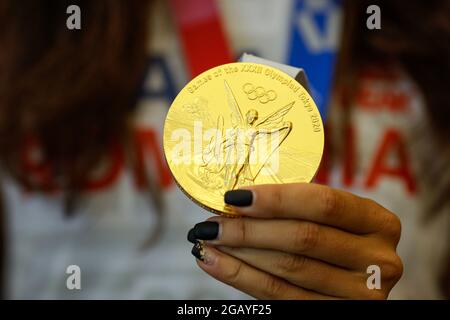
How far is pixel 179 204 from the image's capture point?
3.28 feet

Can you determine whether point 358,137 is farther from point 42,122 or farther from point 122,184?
point 42,122

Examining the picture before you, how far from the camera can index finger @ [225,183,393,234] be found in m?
0.55

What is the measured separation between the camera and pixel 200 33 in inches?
39.9

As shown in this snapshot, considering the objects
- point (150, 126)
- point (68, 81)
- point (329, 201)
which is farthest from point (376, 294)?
point (68, 81)

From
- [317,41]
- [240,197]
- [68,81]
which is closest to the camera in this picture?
[240,197]

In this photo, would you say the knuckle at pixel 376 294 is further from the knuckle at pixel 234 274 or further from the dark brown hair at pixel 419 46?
the dark brown hair at pixel 419 46

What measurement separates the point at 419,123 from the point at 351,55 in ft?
0.58

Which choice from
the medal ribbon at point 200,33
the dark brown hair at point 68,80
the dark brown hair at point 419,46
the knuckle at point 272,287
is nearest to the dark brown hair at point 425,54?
the dark brown hair at point 419,46

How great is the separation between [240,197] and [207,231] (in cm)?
5

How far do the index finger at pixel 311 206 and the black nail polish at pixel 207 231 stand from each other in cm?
3

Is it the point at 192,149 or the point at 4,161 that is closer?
the point at 192,149

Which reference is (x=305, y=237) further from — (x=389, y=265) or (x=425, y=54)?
(x=425, y=54)

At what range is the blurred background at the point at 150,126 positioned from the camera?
3.25 ft

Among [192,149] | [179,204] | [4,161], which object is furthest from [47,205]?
[192,149]
